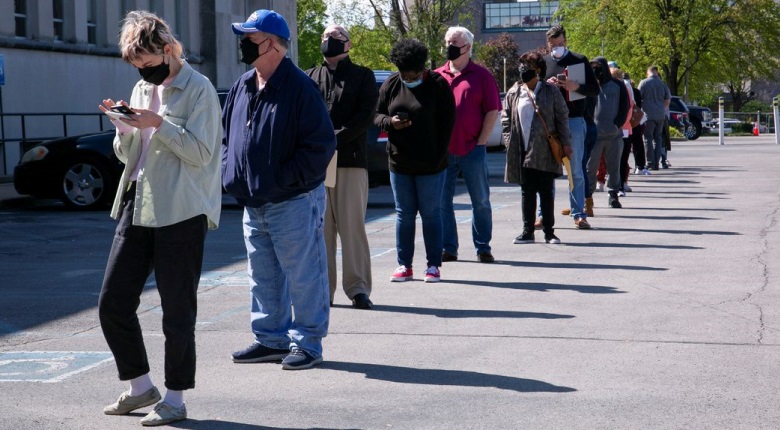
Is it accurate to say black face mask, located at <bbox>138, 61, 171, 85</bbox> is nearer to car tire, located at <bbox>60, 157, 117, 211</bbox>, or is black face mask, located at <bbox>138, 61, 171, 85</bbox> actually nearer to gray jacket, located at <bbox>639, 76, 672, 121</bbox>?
car tire, located at <bbox>60, 157, 117, 211</bbox>

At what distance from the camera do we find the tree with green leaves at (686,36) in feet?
198

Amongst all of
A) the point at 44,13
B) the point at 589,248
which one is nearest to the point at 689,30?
the point at 44,13

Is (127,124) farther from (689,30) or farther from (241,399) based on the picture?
(689,30)

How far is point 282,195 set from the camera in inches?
254

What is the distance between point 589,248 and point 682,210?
4657 mm

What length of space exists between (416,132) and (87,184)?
869 cm

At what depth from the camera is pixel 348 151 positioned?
842cm

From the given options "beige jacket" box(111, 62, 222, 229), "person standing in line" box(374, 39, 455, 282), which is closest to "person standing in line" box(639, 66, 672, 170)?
"person standing in line" box(374, 39, 455, 282)

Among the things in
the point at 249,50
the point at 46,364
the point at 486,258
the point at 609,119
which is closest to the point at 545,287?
the point at 486,258

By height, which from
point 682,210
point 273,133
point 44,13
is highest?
point 44,13

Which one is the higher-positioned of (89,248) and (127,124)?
(127,124)

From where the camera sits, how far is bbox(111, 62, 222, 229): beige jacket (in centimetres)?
545

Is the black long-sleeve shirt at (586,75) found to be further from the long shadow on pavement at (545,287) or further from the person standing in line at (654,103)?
the person standing in line at (654,103)

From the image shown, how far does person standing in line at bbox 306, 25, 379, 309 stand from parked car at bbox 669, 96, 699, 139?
3891 cm
